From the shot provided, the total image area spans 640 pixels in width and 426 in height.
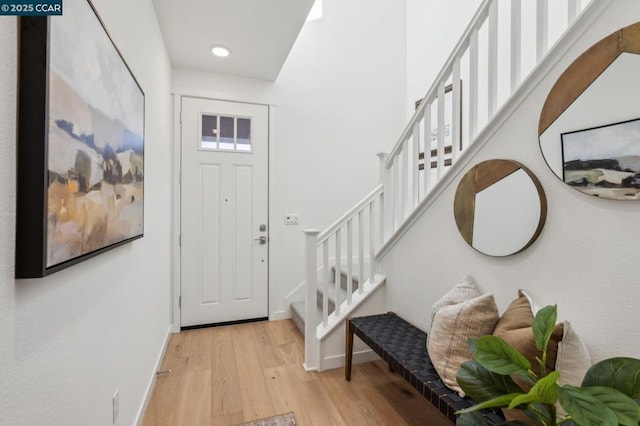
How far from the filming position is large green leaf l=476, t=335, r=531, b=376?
0.88 metres

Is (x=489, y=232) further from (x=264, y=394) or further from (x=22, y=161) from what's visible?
(x=22, y=161)

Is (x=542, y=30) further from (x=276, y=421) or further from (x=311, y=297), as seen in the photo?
(x=276, y=421)

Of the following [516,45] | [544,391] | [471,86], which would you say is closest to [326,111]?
[471,86]

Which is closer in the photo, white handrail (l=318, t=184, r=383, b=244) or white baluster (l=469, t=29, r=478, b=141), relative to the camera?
white baluster (l=469, t=29, r=478, b=141)

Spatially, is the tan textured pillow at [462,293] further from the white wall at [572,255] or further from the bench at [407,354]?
the bench at [407,354]

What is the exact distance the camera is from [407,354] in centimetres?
171

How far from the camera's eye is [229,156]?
10.2ft

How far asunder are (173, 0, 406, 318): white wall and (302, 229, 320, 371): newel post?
1028 mm

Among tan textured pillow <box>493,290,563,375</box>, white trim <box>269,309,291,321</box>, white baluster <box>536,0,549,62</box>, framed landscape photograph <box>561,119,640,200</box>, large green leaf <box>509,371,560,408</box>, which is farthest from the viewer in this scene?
white trim <box>269,309,291,321</box>

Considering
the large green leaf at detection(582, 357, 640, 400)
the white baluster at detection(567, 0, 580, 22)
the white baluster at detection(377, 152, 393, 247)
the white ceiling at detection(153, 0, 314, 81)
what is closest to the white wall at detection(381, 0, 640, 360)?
the white baluster at detection(567, 0, 580, 22)

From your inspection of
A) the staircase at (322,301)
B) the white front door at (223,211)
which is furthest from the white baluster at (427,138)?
the white front door at (223,211)

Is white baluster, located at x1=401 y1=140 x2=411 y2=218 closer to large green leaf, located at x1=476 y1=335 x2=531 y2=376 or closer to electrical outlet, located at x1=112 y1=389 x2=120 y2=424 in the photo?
large green leaf, located at x1=476 y1=335 x2=531 y2=376

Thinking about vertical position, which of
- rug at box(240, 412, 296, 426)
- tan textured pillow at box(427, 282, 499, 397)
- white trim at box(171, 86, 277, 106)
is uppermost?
white trim at box(171, 86, 277, 106)

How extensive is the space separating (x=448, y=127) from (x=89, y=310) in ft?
10.5
